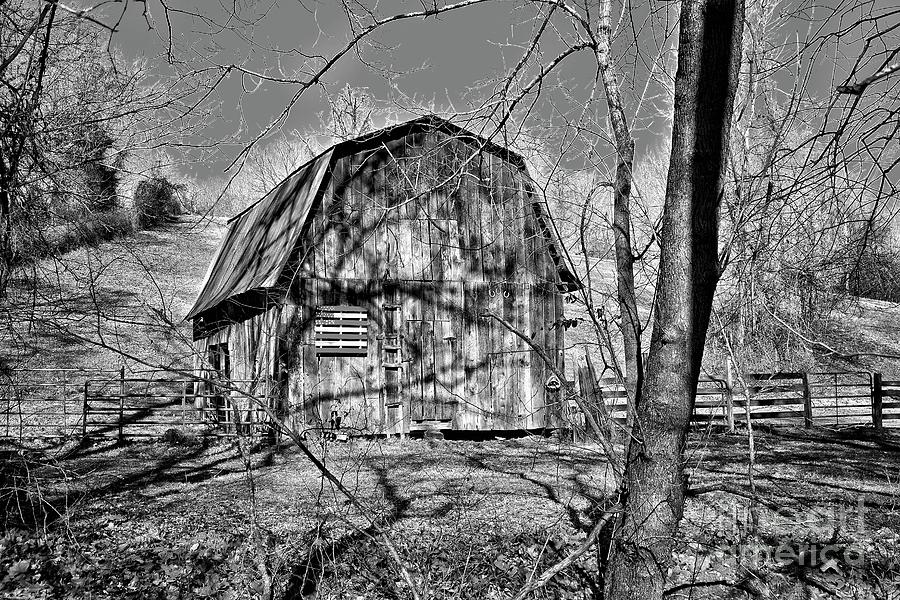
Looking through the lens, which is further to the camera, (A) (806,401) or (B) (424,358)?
(A) (806,401)

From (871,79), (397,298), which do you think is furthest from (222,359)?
(871,79)

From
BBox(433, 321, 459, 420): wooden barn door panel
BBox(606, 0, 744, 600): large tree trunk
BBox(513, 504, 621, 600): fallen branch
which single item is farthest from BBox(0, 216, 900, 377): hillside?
BBox(513, 504, 621, 600): fallen branch

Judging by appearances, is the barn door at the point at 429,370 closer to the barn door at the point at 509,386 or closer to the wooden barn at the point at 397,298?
the wooden barn at the point at 397,298

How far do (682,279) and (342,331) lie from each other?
10.3 m

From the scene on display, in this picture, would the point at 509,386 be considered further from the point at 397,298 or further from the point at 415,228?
the point at 415,228

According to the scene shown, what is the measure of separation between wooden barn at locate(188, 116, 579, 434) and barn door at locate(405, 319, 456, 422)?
0.07ft

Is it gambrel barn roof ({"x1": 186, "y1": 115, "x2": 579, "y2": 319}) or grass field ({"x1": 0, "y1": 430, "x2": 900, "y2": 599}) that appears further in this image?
gambrel barn roof ({"x1": 186, "y1": 115, "x2": 579, "y2": 319})

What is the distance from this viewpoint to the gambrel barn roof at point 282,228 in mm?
13414

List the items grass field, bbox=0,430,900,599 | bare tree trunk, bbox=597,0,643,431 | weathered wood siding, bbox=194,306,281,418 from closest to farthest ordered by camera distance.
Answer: grass field, bbox=0,430,900,599 → bare tree trunk, bbox=597,0,643,431 → weathered wood siding, bbox=194,306,281,418

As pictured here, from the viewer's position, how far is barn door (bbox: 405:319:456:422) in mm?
14539

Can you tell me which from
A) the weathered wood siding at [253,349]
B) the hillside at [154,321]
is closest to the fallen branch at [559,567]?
the weathered wood siding at [253,349]

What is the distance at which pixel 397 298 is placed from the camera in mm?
14617

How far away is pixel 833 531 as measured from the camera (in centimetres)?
747

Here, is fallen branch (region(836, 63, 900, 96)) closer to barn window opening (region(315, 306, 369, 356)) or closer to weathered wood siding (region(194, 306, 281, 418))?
weathered wood siding (region(194, 306, 281, 418))
